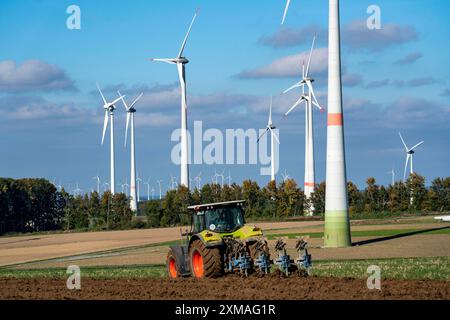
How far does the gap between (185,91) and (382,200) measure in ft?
181

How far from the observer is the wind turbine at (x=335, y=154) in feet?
174

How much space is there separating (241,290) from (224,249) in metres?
3.89

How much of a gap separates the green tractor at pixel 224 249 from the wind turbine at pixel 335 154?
81.8ft

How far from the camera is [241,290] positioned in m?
23.7

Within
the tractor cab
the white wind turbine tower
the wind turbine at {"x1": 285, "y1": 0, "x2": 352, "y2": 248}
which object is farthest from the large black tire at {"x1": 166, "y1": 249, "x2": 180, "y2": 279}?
the white wind turbine tower

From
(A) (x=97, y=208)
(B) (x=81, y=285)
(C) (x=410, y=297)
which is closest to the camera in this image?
(C) (x=410, y=297)

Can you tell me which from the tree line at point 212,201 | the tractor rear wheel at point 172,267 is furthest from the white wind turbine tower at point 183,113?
the tractor rear wheel at point 172,267

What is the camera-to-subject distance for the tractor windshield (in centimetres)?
2851

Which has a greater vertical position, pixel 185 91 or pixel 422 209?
pixel 185 91

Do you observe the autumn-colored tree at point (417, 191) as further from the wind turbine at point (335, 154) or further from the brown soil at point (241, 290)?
the brown soil at point (241, 290)

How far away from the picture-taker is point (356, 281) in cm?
2556

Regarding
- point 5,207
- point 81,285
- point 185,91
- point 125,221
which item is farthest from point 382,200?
point 81,285
